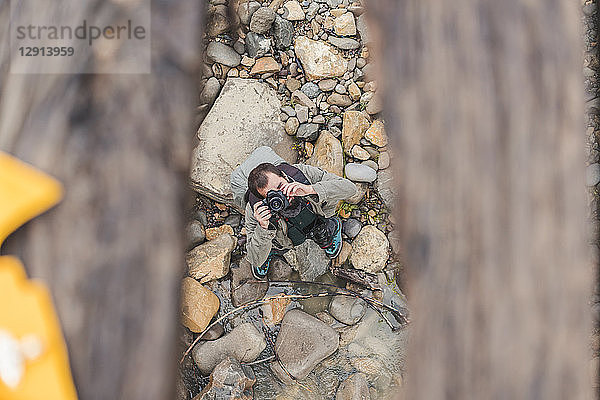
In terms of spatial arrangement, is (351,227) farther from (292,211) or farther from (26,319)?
(26,319)

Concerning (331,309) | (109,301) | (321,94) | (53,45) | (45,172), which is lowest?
(331,309)

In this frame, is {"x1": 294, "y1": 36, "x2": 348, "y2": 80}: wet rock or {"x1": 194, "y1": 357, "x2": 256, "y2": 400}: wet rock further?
{"x1": 294, "y1": 36, "x2": 348, "y2": 80}: wet rock

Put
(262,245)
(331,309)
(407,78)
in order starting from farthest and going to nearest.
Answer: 1. (331,309)
2. (262,245)
3. (407,78)

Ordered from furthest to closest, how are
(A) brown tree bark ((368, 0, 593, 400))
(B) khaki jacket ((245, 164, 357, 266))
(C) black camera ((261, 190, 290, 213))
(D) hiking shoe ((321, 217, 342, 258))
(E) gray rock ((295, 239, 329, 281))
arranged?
(E) gray rock ((295, 239, 329, 281))
(D) hiking shoe ((321, 217, 342, 258))
(B) khaki jacket ((245, 164, 357, 266))
(C) black camera ((261, 190, 290, 213))
(A) brown tree bark ((368, 0, 593, 400))

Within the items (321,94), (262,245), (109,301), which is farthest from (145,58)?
(321,94)

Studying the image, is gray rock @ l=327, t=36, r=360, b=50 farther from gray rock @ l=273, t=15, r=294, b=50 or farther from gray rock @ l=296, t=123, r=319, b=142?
gray rock @ l=296, t=123, r=319, b=142

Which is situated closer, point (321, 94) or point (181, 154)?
point (181, 154)

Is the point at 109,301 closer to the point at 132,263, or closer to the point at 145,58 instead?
the point at 132,263

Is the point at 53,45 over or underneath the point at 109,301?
over

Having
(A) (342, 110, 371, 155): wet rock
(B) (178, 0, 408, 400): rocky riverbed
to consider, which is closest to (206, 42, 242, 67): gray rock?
(B) (178, 0, 408, 400): rocky riverbed
